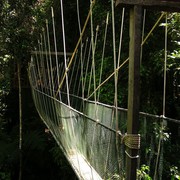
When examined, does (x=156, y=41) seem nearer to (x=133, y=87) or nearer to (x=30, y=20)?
(x=30, y=20)

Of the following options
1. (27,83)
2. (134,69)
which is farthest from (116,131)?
(27,83)

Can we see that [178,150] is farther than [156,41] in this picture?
No

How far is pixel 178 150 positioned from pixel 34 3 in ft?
13.4

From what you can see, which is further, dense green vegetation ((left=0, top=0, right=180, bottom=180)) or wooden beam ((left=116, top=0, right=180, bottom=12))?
dense green vegetation ((left=0, top=0, right=180, bottom=180))

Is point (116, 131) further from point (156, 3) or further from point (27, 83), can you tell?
point (27, 83)

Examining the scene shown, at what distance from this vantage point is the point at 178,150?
132 centimetres

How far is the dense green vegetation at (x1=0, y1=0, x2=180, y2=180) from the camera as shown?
3697 mm

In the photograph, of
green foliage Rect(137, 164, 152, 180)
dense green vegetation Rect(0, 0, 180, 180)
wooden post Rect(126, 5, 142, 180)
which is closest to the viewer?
wooden post Rect(126, 5, 142, 180)

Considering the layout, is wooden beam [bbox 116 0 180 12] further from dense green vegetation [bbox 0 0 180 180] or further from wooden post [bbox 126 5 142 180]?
dense green vegetation [bbox 0 0 180 180]

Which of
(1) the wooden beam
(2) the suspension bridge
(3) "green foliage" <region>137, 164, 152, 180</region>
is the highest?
(1) the wooden beam

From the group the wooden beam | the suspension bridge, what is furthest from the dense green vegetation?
the wooden beam

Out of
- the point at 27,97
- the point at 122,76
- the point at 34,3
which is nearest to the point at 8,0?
the point at 34,3

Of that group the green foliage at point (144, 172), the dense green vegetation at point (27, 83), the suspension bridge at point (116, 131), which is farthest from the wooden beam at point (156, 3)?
the dense green vegetation at point (27, 83)

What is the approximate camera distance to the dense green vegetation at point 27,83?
12.1 ft
